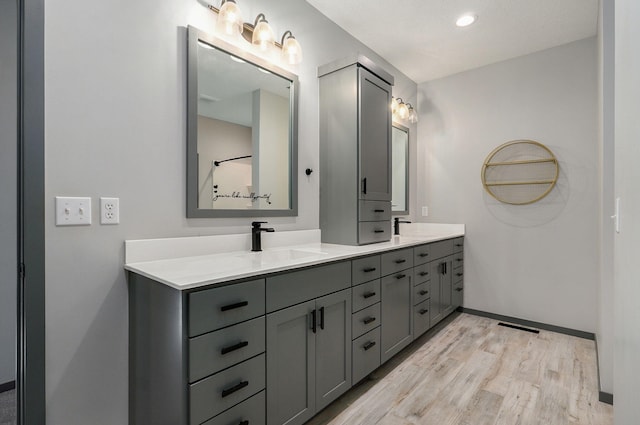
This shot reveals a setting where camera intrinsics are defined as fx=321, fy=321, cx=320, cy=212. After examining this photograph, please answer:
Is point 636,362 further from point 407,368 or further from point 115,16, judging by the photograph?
point 115,16

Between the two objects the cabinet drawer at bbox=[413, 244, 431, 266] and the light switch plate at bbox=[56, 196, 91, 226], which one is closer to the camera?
the light switch plate at bbox=[56, 196, 91, 226]

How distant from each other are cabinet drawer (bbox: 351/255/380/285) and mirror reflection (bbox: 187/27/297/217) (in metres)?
0.64

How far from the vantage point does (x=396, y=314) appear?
226cm

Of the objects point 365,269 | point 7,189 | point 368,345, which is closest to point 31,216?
point 7,189

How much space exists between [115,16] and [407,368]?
8.56 feet

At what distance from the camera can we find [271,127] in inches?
84.4

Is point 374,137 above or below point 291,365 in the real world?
above

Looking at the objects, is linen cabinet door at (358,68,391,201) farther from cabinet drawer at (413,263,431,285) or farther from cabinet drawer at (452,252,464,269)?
cabinet drawer at (452,252,464,269)

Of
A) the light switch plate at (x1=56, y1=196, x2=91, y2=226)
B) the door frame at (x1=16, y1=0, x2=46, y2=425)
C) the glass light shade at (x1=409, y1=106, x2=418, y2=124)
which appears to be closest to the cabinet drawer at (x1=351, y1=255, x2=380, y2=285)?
the light switch plate at (x1=56, y1=196, x2=91, y2=226)

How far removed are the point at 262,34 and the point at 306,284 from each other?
147cm

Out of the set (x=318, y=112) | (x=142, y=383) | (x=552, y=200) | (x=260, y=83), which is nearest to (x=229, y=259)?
(x=142, y=383)

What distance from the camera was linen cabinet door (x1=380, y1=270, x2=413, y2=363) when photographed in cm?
214

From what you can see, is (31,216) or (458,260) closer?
(31,216)

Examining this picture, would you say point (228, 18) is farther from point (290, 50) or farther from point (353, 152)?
point (353, 152)
